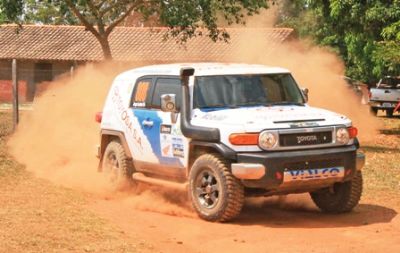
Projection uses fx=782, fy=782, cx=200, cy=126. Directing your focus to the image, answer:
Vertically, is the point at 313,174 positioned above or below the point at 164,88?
below

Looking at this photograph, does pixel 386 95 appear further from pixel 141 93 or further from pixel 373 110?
pixel 141 93

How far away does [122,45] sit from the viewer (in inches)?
1791

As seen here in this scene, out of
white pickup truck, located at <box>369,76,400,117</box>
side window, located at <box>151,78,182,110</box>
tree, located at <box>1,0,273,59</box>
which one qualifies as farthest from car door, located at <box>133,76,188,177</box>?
white pickup truck, located at <box>369,76,400,117</box>

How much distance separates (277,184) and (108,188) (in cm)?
329

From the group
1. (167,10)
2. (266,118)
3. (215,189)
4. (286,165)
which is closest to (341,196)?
(286,165)

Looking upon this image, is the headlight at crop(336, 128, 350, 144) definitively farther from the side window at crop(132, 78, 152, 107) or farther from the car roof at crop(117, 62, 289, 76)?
the side window at crop(132, 78, 152, 107)

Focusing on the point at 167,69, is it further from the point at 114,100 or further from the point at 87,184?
the point at 87,184

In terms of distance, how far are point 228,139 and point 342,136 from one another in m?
1.35

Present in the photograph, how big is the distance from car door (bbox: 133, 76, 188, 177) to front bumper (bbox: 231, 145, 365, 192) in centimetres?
115

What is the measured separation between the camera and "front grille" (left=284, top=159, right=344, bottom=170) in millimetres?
8617

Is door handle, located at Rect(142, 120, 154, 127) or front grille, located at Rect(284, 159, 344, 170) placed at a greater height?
door handle, located at Rect(142, 120, 154, 127)

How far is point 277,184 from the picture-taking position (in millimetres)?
8555

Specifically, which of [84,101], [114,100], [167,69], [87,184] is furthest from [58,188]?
[84,101]

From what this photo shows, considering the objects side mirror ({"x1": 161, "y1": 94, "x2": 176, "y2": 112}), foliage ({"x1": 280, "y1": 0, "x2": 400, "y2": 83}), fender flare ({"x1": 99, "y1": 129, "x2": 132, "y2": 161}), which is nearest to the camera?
side mirror ({"x1": 161, "y1": 94, "x2": 176, "y2": 112})
